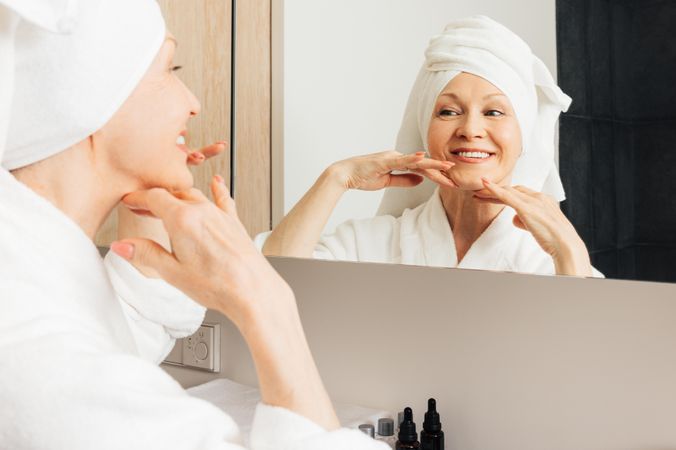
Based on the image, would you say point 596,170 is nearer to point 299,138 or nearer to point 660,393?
point 660,393

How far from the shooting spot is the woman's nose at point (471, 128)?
1046 millimetres

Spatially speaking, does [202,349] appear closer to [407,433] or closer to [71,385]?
[407,433]

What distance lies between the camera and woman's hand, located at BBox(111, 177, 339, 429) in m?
0.74

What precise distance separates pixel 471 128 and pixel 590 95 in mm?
169

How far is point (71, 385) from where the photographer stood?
0.64m

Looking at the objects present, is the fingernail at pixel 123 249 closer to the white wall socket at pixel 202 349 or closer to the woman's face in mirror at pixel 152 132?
the woman's face in mirror at pixel 152 132

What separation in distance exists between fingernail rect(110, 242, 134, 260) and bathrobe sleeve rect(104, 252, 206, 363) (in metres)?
0.23

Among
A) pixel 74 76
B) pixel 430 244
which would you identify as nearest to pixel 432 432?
pixel 430 244

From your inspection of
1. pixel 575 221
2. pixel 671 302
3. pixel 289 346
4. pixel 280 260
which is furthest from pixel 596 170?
pixel 280 260

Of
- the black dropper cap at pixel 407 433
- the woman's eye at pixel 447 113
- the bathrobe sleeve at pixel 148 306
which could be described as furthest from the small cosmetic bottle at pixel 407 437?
the woman's eye at pixel 447 113

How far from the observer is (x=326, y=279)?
4.31ft

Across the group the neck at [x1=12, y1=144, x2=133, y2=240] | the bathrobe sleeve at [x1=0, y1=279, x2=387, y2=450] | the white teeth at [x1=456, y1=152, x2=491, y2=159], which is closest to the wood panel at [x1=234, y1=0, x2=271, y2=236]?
the white teeth at [x1=456, y1=152, x2=491, y2=159]

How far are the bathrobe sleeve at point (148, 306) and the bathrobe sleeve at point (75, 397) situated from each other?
32 centimetres

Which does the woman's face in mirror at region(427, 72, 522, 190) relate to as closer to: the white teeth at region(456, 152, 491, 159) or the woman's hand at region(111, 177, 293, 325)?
the white teeth at region(456, 152, 491, 159)
